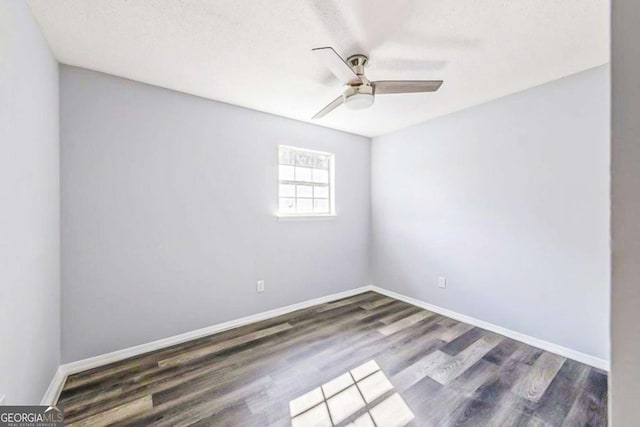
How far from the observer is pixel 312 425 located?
1.54m

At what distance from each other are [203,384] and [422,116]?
3.41 metres

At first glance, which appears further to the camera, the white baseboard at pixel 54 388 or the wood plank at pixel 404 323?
the wood plank at pixel 404 323

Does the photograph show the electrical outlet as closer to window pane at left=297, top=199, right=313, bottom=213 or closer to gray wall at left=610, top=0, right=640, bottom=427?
window pane at left=297, top=199, right=313, bottom=213

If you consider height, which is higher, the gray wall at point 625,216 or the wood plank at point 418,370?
the gray wall at point 625,216

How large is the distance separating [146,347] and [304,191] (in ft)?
7.54

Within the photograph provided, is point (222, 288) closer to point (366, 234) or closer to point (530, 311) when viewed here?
point (366, 234)

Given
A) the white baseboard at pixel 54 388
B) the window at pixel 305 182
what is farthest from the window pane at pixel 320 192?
the white baseboard at pixel 54 388

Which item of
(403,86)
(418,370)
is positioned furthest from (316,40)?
(418,370)

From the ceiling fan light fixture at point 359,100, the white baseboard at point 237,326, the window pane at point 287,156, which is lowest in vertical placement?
the white baseboard at point 237,326

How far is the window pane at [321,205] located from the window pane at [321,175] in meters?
0.27

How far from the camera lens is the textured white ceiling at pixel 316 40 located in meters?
1.51

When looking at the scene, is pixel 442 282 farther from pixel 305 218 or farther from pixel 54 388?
pixel 54 388

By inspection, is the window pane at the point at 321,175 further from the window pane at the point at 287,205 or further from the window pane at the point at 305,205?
the window pane at the point at 287,205

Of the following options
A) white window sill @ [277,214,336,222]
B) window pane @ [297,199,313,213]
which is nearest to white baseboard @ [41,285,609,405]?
white window sill @ [277,214,336,222]
